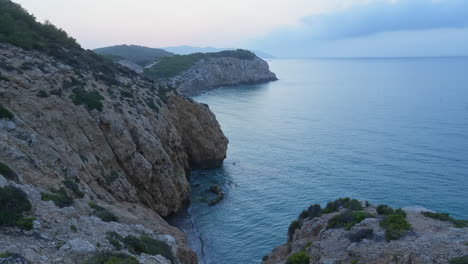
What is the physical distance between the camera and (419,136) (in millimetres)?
65938

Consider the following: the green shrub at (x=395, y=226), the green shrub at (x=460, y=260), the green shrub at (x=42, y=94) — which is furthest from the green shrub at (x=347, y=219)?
the green shrub at (x=42, y=94)

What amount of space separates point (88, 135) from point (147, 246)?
15784 millimetres

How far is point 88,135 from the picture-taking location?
31.3 m

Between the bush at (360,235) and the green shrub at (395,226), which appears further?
the bush at (360,235)

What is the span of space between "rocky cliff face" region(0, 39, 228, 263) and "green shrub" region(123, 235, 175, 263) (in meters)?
1.43

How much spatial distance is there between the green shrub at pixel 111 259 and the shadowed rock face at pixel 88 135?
775 cm

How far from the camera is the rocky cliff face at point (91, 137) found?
22.5 m

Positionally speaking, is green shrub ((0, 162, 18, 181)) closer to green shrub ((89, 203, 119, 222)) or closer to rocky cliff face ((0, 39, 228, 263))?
rocky cliff face ((0, 39, 228, 263))

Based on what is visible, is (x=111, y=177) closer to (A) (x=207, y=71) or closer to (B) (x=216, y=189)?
(B) (x=216, y=189)

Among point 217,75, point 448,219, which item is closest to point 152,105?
point 448,219

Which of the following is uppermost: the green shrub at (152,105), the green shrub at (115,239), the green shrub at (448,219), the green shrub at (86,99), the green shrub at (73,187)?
the green shrub at (86,99)

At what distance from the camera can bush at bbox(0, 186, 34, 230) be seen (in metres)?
14.8

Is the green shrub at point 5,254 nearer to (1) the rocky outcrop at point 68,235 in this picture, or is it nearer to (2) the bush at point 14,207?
(1) the rocky outcrop at point 68,235

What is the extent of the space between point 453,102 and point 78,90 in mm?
99845
